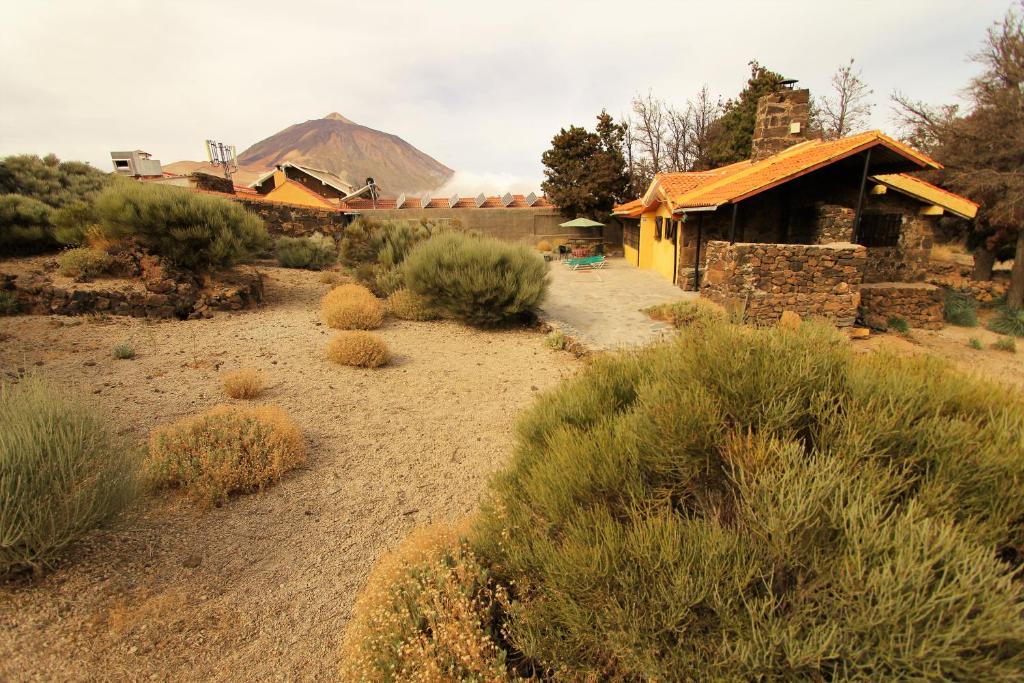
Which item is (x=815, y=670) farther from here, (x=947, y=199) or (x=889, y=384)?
(x=947, y=199)

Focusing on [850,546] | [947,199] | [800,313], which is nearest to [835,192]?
[947,199]

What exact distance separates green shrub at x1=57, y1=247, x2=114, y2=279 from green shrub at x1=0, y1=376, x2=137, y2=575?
283 inches

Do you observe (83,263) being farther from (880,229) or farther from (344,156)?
(344,156)

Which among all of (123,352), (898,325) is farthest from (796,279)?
(123,352)

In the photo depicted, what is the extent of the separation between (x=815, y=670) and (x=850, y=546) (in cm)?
35

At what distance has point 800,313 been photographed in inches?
392

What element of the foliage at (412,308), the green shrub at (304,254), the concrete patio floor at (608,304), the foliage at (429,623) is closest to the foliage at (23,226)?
the green shrub at (304,254)

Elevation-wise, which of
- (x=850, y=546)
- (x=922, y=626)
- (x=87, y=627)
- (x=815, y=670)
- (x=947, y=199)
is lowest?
(x=87, y=627)

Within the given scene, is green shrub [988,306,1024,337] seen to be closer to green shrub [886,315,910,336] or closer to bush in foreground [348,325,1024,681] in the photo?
green shrub [886,315,910,336]

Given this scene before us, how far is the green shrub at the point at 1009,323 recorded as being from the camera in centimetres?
1232

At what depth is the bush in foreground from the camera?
1161mm

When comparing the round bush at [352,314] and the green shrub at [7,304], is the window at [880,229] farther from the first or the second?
the green shrub at [7,304]

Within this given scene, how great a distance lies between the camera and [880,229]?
13.2 m

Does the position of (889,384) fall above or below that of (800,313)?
above
